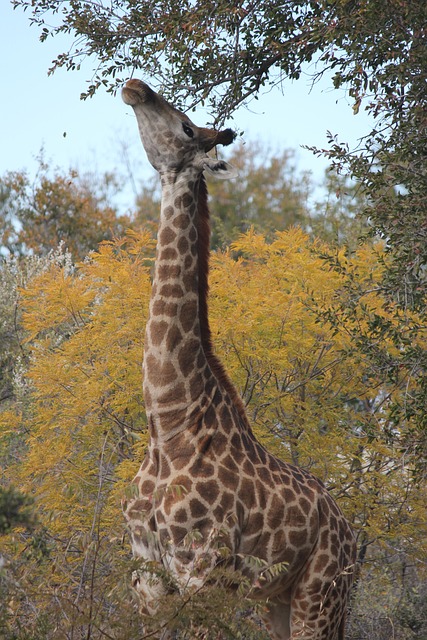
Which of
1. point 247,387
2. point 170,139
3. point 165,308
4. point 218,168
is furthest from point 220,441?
point 247,387

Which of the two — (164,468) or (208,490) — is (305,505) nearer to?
(208,490)

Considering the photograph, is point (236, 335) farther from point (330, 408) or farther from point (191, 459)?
point (191, 459)

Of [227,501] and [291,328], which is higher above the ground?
[291,328]

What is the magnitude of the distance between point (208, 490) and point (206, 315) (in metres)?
1.32

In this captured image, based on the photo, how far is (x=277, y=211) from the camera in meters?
37.1

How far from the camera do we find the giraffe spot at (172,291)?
6.80 m

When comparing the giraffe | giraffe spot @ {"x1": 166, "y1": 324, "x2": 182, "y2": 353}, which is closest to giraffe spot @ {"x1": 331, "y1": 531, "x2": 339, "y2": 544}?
the giraffe

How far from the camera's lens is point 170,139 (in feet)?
22.7

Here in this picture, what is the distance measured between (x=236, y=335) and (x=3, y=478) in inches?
129

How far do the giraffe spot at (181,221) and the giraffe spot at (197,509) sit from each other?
76.7 inches

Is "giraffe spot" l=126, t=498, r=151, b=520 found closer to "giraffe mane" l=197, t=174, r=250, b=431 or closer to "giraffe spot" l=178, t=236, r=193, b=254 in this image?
"giraffe mane" l=197, t=174, r=250, b=431

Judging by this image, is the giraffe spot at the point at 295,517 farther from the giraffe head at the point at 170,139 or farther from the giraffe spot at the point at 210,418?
the giraffe head at the point at 170,139

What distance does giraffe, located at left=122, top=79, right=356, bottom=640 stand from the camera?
6242 mm

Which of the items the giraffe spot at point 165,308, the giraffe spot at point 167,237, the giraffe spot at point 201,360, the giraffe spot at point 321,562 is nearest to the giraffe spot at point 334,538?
the giraffe spot at point 321,562
